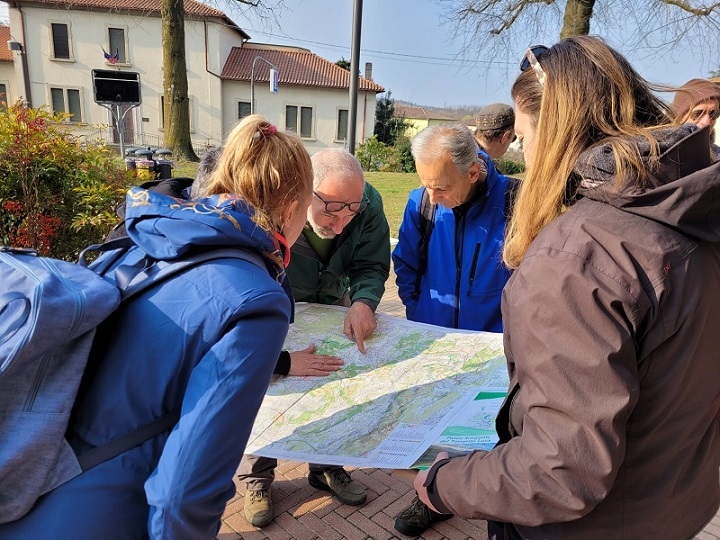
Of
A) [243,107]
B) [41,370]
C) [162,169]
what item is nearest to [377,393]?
[41,370]

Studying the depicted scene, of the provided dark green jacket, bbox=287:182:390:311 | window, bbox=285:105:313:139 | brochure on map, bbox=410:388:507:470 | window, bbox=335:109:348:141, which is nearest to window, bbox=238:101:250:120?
window, bbox=285:105:313:139

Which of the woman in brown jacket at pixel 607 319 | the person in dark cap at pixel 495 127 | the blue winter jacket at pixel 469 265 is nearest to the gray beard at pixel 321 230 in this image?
the blue winter jacket at pixel 469 265

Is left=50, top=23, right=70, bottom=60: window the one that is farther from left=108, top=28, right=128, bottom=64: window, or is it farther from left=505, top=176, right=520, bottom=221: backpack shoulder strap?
left=505, top=176, right=520, bottom=221: backpack shoulder strap

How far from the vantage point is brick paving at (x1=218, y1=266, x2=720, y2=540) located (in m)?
2.57

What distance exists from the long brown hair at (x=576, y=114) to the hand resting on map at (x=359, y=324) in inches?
48.6

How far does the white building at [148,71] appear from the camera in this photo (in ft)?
93.2

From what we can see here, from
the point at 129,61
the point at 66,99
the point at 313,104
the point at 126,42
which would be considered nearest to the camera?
the point at 126,42

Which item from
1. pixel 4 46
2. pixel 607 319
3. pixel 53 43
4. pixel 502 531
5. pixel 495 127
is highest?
pixel 53 43

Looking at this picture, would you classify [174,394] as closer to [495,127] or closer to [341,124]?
[495,127]

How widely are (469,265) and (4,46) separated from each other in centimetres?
3676

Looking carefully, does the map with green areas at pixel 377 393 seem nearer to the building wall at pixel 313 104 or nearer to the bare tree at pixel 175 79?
the bare tree at pixel 175 79

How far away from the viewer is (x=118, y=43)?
29.3 metres

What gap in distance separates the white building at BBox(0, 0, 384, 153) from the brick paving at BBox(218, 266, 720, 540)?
2675 centimetres

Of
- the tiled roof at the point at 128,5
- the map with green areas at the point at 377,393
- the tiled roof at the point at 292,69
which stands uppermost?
the tiled roof at the point at 128,5
